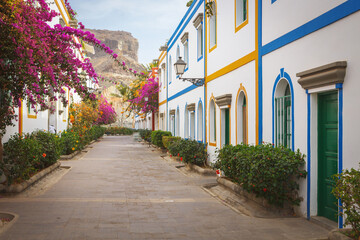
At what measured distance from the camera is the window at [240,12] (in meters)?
11.2

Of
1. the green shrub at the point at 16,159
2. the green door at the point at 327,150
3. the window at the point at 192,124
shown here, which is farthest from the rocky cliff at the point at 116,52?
the green door at the point at 327,150

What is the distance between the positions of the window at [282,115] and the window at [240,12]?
3.34m

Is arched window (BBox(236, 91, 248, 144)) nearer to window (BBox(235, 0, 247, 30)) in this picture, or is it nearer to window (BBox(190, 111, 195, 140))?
window (BBox(235, 0, 247, 30))

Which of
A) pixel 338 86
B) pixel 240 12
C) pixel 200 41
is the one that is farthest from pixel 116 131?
pixel 338 86

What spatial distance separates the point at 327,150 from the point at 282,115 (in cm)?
185

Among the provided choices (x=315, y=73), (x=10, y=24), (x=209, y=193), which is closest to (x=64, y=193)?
(x=209, y=193)

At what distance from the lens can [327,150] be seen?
6.68 metres

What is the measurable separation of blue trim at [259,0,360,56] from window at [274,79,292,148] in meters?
0.86

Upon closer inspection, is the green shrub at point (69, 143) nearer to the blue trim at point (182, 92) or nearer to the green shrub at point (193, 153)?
the blue trim at point (182, 92)

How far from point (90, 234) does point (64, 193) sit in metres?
4.03

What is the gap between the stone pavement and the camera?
6.10 m

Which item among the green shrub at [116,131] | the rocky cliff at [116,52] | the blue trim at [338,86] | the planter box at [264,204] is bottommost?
the planter box at [264,204]

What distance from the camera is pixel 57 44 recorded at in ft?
29.3

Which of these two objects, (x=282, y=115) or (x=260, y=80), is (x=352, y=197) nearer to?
(x=282, y=115)
